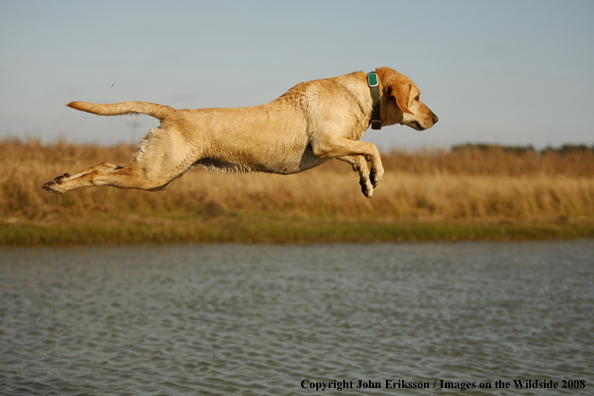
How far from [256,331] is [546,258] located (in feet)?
36.7

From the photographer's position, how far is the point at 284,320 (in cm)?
1262

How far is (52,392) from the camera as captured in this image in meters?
8.88

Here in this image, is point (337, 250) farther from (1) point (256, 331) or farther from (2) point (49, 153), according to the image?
(2) point (49, 153)

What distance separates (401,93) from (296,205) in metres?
16.3

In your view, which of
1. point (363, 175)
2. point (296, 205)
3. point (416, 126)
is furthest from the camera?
point (296, 205)

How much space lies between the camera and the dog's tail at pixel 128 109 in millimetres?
6316

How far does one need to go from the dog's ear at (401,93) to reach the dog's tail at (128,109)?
2.29 metres

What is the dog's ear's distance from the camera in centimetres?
625

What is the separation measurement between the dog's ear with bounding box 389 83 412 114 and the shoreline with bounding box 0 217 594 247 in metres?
13.5

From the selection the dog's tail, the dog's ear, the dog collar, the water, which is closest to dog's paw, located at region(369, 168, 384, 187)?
the dog collar

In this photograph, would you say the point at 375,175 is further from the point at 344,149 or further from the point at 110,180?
the point at 110,180

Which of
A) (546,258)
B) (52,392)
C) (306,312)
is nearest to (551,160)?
(546,258)

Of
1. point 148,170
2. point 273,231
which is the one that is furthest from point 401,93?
point 273,231

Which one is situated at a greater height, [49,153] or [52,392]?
[49,153]
